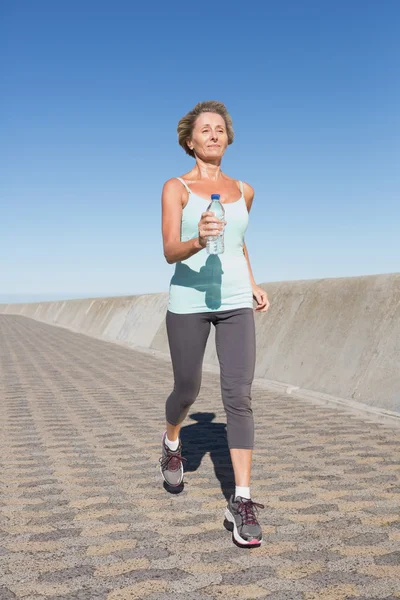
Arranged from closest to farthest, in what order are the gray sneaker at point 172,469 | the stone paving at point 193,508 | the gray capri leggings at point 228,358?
the stone paving at point 193,508, the gray capri leggings at point 228,358, the gray sneaker at point 172,469

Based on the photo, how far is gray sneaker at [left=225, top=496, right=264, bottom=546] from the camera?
11.8 feet

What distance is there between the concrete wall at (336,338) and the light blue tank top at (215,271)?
3.95 metres

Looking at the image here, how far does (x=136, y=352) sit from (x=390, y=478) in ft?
40.6

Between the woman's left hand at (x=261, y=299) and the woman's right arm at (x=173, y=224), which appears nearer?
the woman's right arm at (x=173, y=224)

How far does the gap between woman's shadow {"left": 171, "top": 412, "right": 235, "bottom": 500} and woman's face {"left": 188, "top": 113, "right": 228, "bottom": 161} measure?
2066 mm

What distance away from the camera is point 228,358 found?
4086 mm

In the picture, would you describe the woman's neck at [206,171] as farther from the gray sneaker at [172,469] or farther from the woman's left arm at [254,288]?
the gray sneaker at [172,469]

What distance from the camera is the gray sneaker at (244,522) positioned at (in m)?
3.61

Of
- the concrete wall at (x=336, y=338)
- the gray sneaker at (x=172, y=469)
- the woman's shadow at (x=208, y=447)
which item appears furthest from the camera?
the concrete wall at (x=336, y=338)

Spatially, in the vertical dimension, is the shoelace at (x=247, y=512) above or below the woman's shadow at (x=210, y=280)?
below

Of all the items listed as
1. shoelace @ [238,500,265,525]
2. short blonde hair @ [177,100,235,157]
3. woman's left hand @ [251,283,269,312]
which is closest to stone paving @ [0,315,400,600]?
shoelace @ [238,500,265,525]

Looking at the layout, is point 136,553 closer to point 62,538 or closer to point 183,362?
point 62,538

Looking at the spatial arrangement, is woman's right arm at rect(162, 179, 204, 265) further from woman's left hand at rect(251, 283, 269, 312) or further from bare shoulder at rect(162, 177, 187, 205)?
woman's left hand at rect(251, 283, 269, 312)

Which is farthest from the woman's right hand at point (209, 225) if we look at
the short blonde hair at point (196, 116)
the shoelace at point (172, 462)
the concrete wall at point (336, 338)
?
the concrete wall at point (336, 338)
